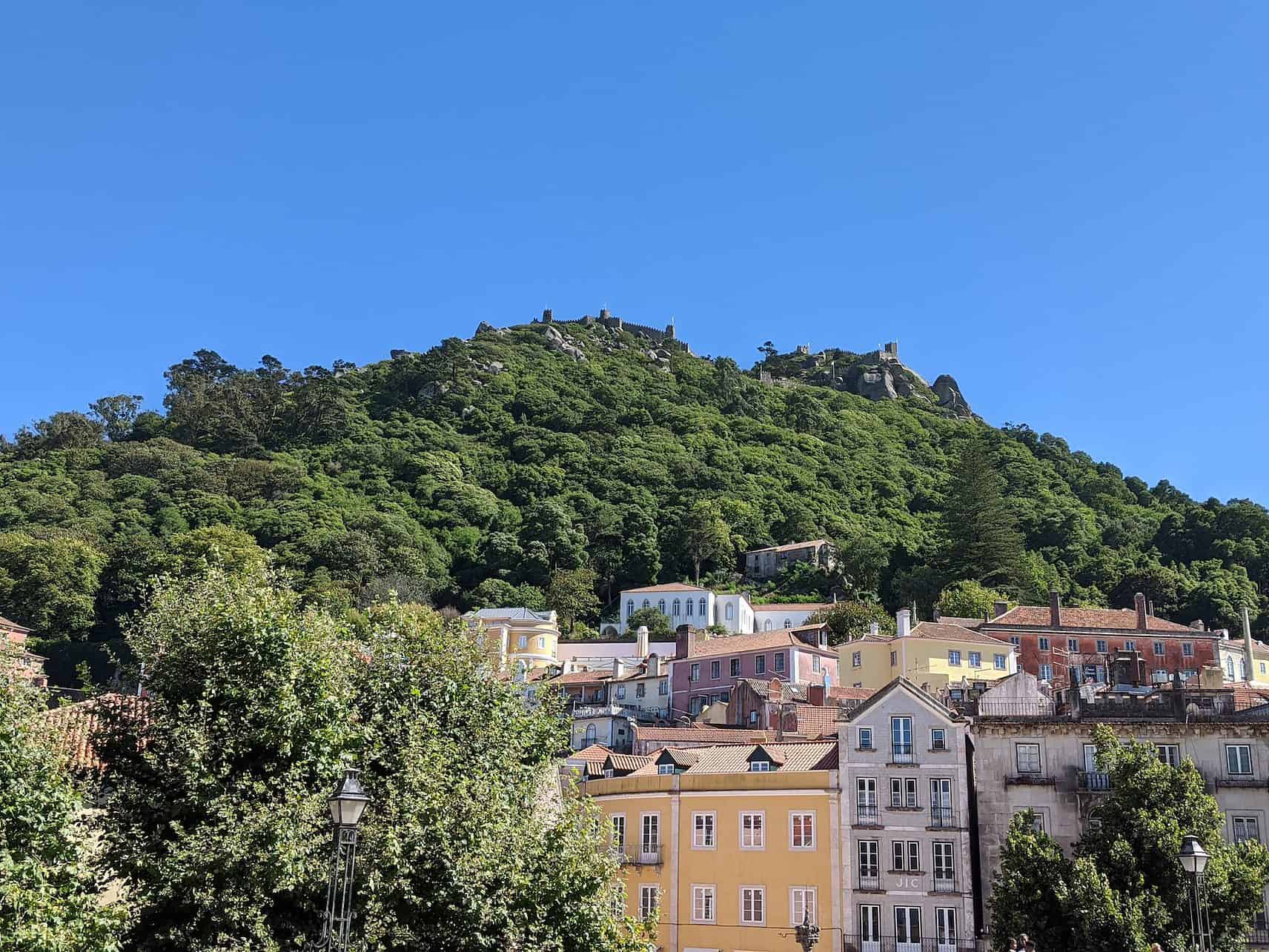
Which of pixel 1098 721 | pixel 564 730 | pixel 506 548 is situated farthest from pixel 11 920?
pixel 506 548

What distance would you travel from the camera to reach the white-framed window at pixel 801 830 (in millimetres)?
40625

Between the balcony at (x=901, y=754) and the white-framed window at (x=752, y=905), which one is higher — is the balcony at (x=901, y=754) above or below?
above

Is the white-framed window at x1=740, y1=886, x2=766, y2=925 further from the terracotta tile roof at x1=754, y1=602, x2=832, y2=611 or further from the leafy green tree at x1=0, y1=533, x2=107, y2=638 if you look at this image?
the leafy green tree at x1=0, y1=533, x2=107, y2=638

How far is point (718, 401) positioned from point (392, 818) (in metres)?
150

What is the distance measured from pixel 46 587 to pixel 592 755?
203 ft

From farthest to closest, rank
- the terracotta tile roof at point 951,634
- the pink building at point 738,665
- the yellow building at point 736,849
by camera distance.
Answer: the pink building at point 738,665 → the terracotta tile roof at point 951,634 → the yellow building at point 736,849

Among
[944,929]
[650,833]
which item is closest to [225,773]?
[650,833]

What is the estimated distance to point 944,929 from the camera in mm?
39250

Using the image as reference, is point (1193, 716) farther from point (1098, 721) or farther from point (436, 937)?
point (436, 937)

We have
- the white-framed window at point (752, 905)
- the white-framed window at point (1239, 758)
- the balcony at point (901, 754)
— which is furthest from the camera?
the balcony at point (901, 754)

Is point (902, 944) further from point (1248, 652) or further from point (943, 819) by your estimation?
point (1248, 652)

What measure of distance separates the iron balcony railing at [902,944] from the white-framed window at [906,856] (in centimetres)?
201

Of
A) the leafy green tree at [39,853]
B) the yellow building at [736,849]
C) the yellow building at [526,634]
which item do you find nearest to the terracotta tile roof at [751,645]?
the yellow building at [526,634]

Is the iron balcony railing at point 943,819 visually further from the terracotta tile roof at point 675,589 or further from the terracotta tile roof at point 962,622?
the terracotta tile roof at point 675,589
